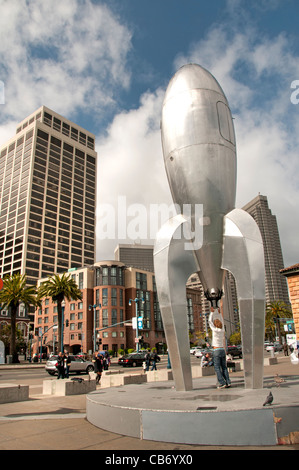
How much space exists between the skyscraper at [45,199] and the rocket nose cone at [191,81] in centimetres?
10069

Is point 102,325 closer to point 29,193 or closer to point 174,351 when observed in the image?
point 29,193

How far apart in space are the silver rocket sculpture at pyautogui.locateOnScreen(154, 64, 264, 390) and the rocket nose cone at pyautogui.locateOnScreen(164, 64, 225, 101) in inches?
1.2

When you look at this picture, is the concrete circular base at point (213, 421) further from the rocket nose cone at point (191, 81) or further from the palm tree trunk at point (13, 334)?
the palm tree trunk at point (13, 334)

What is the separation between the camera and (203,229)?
8.98 metres

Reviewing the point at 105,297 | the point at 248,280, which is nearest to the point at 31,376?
the point at 248,280

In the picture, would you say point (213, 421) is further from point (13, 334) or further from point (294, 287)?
point (13, 334)

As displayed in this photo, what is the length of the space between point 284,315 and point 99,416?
250 ft

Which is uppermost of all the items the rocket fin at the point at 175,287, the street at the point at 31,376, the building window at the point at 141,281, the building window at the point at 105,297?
the building window at the point at 141,281

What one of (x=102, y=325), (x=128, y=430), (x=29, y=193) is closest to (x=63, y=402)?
(x=128, y=430)

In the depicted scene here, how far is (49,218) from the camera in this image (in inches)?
4552

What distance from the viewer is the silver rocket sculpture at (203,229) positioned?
8.32 m

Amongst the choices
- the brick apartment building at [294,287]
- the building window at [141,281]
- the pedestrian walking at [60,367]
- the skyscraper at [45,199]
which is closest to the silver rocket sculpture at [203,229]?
the pedestrian walking at [60,367]

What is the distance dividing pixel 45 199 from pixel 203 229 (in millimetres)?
113755

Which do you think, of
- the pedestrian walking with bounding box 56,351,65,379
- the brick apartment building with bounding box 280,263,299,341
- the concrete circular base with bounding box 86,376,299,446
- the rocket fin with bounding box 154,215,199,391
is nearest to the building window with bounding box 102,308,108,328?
the brick apartment building with bounding box 280,263,299,341
